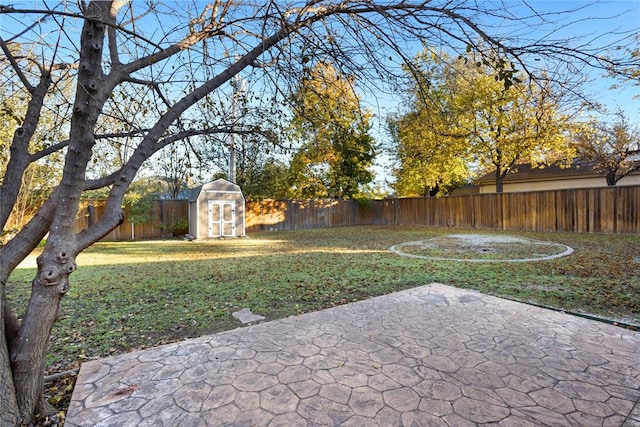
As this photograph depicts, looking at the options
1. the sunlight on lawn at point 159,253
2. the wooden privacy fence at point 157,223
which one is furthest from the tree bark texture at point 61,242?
the wooden privacy fence at point 157,223

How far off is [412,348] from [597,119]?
14.9 m

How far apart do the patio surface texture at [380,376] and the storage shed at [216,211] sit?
31.2ft

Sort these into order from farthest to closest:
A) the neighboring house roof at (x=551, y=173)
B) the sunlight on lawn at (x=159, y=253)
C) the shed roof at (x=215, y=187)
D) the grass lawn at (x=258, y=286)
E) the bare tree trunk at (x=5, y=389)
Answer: the neighboring house roof at (x=551, y=173) < the shed roof at (x=215, y=187) < the sunlight on lawn at (x=159, y=253) < the grass lawn at (x=258, y=286) < the bare tree trunk at (x=5, y=389)

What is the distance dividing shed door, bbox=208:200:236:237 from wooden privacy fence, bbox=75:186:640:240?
173cm

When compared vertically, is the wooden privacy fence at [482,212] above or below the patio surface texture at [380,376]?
above

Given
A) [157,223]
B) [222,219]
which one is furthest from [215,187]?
[157,223]

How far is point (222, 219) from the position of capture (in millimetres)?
12422

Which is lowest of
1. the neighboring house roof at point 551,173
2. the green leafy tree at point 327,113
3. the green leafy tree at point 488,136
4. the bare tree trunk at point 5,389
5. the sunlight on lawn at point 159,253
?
the sunlight on lawn at point 159,253

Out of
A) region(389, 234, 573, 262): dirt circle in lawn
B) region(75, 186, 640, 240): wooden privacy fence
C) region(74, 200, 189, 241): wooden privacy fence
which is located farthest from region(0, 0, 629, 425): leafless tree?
region(75, 186, 640, 240): wooden privacy fence

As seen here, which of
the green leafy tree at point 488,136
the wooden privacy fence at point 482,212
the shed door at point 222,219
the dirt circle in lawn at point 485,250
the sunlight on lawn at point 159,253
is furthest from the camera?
the shed door at point 222,219

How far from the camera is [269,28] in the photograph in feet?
8.05

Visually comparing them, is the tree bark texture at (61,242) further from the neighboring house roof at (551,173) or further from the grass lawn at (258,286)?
the neighboring house roof at (551,173)

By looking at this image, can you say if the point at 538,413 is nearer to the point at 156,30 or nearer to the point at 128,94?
the point at 156,30

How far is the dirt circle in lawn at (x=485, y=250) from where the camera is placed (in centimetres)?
685
